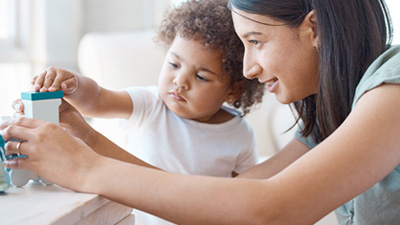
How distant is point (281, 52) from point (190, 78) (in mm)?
324

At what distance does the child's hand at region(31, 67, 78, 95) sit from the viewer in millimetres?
835

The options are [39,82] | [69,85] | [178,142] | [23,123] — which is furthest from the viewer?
[178,142]

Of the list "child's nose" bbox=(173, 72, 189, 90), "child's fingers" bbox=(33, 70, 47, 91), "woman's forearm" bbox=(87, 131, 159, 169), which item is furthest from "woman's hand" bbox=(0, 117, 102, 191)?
"child's nose" bbox=(173, 72, 189, 90)

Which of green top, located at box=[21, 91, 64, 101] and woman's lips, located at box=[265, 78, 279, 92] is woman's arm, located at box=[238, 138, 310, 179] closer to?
woman's lips, located at box=[265, 78, 279, 92]

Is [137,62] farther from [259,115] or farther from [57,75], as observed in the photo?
[57,75]

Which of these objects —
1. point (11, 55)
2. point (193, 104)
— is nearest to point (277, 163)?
point (193, 104)

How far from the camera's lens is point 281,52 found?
3.19ft

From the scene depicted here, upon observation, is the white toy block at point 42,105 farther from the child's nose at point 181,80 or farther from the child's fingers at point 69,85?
the child's nose at point 181,80

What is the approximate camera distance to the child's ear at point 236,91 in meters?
1.36

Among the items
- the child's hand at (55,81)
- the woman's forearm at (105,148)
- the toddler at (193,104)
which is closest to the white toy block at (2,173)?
the child's hand at (55,81)

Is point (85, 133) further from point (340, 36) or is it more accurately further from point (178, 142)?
point (340, 36)

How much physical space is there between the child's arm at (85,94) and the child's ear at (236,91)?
301mm

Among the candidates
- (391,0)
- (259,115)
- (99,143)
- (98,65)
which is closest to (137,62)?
(98,65)

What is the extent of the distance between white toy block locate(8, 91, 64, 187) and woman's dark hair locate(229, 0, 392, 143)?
440 mm
